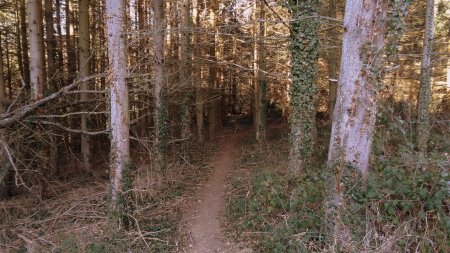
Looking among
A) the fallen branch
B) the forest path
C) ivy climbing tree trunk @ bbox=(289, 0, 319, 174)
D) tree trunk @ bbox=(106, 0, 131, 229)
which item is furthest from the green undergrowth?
the fallen branch

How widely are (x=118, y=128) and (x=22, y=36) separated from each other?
12729 millimetres

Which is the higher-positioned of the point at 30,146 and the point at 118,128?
the point at 118,128

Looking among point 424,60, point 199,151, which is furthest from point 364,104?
point 199,151

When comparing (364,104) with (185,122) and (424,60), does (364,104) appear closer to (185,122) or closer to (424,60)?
(424,60)

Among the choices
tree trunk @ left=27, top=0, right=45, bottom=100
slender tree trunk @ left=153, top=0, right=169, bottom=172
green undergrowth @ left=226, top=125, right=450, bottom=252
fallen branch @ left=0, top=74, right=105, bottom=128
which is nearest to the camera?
green undergrowth @ left=226, top=125, right=450, bottom=252

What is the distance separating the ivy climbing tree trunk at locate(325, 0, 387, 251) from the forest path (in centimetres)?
184

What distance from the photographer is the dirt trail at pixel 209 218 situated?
607 cm

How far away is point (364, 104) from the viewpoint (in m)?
4.41

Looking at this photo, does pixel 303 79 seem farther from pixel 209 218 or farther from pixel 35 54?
pixel 35 54

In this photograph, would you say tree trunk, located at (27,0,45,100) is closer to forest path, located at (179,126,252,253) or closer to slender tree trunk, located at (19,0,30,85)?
forest path, located at (179,126,252,253)

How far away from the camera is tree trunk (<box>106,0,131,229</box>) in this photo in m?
5.72

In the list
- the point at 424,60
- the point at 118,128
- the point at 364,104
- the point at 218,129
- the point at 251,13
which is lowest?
the point at 218,129

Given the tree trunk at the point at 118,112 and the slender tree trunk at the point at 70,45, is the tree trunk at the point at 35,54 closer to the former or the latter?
the tree trunk at the point at 118,112

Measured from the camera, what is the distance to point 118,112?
5863 mm
